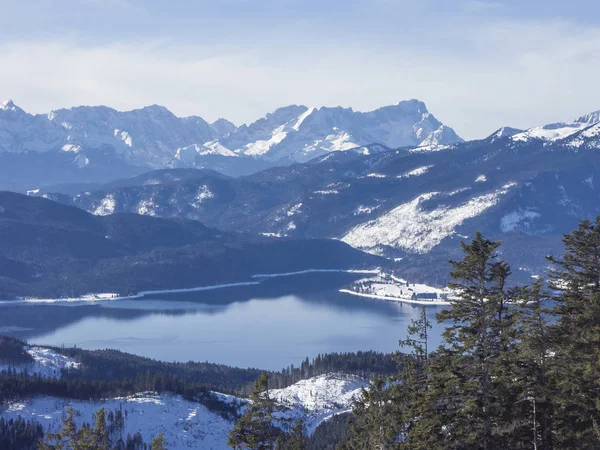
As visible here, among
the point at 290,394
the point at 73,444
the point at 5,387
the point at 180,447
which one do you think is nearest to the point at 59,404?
the point at 5,387

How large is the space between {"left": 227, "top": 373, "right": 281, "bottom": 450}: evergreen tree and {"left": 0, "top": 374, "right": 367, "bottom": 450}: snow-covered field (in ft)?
288

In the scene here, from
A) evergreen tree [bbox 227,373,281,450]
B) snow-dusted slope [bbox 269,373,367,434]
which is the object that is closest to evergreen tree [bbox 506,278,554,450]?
evergreen tree [bbox 227,373,281,450]

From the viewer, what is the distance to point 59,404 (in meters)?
141

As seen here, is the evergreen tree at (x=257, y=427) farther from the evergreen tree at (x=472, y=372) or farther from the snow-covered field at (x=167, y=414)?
the snow-covered field at (x=167, y=414)

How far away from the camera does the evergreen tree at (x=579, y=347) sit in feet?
147

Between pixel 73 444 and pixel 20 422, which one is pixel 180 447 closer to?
pixel 20 422

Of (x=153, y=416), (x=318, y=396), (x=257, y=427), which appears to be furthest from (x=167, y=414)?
(x=257, y=427)

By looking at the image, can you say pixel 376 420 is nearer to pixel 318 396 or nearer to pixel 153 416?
pixel 153 416

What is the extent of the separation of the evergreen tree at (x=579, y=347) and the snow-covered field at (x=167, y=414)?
299ft

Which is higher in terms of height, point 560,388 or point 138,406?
point 560,388

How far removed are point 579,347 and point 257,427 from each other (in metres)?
18.2

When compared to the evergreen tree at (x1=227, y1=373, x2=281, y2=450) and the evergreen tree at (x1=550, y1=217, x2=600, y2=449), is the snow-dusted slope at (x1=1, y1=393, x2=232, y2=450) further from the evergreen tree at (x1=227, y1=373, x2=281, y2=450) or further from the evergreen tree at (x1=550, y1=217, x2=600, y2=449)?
the evergreen tree at (x1=550, y1=217, x2=600, y2=449)

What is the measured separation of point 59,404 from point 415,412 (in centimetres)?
10601

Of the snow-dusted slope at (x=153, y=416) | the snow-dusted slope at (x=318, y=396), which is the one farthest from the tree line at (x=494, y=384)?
the snow-dusted slope at (x=318, y=396)
